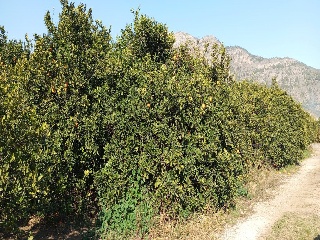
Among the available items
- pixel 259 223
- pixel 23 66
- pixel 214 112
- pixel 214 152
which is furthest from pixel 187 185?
pixel 23 66

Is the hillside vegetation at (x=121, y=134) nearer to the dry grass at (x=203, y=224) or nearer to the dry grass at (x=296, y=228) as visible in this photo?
the dry grass at (x=203, y=224)

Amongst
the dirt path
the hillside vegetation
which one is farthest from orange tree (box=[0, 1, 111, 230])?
the dirt path

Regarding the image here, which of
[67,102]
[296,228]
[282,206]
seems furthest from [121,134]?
[282,206]

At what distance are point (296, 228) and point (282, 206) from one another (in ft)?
7.99

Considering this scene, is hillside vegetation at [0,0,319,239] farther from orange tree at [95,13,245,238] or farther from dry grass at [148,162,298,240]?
dry grass at [148,162,298,240]

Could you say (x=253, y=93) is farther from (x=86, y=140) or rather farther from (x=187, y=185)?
(x=86, y=140)

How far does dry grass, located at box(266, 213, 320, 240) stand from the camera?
31.3 feet

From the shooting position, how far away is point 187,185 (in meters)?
9.45

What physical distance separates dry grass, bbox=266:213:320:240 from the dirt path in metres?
0.26

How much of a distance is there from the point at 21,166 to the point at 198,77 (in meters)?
6.23

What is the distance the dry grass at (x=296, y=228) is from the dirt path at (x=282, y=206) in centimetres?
26

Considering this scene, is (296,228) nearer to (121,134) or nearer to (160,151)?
(160,151)

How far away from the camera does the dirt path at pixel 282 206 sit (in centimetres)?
992

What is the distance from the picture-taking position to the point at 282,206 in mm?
12523
